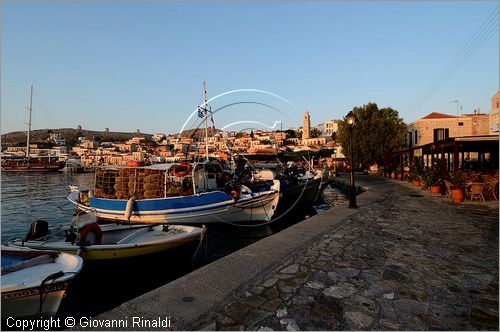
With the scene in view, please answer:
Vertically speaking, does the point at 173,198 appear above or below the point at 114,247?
above

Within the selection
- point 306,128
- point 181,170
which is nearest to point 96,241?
point 181,170

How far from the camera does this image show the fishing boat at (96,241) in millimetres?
7320

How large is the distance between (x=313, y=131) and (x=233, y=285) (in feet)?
523

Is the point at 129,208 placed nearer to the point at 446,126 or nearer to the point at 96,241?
the point at 96,241

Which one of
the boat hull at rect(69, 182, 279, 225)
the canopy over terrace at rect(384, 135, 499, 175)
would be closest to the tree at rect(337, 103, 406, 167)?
the canopy over terrace at rect(384, 135, 499, 175)

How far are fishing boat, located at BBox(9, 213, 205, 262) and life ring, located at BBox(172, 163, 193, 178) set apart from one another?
5.08 metres

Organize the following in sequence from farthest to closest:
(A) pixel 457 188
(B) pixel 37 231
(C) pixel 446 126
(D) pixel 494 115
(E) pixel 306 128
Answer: (E) pixel 306 128 → (C) pixel 446 126 → (D) pixel 494 115 → (A) pixel 457 188 → (B) pixel 37 231

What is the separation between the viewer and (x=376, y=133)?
131 feet

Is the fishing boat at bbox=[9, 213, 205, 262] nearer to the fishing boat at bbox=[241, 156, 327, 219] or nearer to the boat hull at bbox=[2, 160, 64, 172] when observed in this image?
the fishing boat at bbox=[241, 156, 327, 219]

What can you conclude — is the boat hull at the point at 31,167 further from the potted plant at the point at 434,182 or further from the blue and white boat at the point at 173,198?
the potted plant at the point at 434,182

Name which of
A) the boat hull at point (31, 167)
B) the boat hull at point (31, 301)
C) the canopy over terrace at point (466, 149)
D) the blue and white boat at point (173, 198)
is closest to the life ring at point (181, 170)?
the blue and white boat at point (173, 198)

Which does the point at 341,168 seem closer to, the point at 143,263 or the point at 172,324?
the point at 143,263

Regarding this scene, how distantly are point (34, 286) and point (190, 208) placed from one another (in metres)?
8.81

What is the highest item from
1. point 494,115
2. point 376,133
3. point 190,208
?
point 376,133
